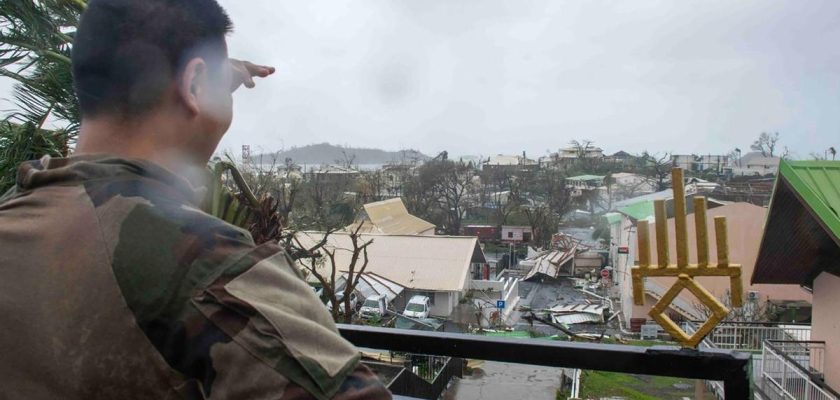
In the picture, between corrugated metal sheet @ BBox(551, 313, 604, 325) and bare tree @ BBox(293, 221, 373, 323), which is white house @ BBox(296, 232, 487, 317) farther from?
corrugated metal sheet @ BBox(551, 313, 604, 325)

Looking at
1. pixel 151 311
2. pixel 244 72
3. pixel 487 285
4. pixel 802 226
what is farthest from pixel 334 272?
pixel 487 285

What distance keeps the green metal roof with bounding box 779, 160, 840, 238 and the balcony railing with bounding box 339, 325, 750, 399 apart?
2731 millimetres

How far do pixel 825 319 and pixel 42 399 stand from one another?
15.6 ft

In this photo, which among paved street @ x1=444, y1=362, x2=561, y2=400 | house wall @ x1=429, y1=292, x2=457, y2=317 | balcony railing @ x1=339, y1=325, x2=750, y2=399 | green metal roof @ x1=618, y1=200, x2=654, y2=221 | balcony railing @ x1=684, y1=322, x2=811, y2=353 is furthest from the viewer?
house wall @ x1=429, y1=292, x2=457, y2=317

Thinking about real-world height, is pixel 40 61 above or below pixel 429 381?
above

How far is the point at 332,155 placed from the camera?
618 cm

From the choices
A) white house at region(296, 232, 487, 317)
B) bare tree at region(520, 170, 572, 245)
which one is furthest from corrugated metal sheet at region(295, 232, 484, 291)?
bare tree at region(520, 170, 572, 245)

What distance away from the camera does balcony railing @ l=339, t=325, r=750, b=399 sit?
30.0 inches

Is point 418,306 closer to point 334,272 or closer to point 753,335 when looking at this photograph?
point 334,272

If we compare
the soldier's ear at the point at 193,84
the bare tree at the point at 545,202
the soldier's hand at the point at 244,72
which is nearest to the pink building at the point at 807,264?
the soldier's hand at the point at 244,72

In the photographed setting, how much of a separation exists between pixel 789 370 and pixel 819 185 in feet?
4.84

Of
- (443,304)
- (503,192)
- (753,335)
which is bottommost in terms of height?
(443,304)

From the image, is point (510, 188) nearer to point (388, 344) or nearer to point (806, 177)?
point (806, 177)

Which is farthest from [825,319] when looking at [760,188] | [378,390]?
[378,390]
